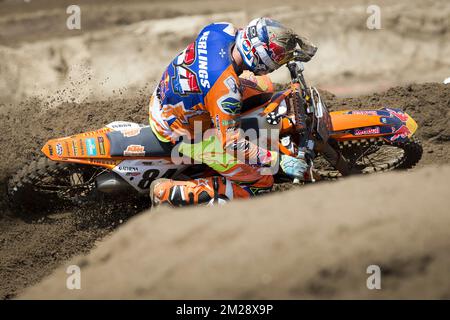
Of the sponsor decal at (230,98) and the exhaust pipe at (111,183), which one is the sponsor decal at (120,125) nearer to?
the exhaust pipe at (111,183)

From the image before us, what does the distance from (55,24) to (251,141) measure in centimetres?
579

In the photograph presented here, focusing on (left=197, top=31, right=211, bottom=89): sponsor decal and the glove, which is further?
the glove

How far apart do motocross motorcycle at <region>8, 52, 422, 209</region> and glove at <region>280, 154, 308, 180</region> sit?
0.15 metres

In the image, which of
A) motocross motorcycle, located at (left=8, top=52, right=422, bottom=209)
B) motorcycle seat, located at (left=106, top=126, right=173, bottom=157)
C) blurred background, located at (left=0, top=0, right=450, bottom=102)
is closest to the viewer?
motocross motorcycle, located at (left=8, top=52, right=422, bottom=209)

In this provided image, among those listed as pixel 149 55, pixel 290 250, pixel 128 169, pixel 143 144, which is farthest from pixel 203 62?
pixel 149 55

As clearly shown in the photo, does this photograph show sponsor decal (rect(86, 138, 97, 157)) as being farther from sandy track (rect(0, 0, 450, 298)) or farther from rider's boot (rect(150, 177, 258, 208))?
sandy track (rect(0, 0, 450, 298))

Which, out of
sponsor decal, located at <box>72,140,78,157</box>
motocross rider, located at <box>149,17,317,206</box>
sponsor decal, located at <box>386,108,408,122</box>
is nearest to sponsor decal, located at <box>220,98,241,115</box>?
motocross rider, located at <box>149,17,317,206</box>

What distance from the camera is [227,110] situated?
5.38 metres

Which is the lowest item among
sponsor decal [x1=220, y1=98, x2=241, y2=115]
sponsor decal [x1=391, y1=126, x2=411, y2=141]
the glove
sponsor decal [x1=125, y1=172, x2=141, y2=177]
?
sponsor decal [x1=125, y1=172, x2=141, y2=177]

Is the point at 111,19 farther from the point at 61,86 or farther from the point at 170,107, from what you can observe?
the point at 170,107

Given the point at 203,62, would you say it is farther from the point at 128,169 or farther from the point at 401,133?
the point at 401,133

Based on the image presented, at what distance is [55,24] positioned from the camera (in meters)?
10.5

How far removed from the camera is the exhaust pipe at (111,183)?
6180 mm

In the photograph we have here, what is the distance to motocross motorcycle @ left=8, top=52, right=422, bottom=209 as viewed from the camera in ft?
19.3
